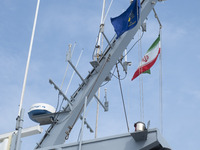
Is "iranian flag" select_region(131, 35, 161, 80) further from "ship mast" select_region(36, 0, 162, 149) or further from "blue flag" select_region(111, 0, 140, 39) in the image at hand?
"blue flag" select_region(111, 0, 140, 39)

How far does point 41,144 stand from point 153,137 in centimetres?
579

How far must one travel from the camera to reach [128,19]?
41.1ft

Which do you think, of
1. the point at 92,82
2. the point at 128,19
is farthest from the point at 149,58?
the point at 92,82

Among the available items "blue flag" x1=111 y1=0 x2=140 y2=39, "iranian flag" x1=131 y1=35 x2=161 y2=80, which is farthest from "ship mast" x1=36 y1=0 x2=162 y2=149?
"iranian flag" x1=131 y1=35 x2=161 y2=80

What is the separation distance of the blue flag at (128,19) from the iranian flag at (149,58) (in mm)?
1444

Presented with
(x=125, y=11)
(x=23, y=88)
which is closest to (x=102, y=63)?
(x=125, y=11)

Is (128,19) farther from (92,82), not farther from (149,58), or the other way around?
(92,82)

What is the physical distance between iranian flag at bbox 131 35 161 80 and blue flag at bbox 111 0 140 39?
1.44m

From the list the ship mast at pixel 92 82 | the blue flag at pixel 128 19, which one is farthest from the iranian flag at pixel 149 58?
the blue flag at pixel 128 19

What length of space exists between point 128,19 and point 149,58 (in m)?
1.78

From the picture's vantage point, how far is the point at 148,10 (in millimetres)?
13320

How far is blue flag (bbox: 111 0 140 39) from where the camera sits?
1240cm

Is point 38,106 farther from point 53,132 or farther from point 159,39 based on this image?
point 159,39

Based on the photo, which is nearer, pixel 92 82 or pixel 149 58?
pixel 92 82
